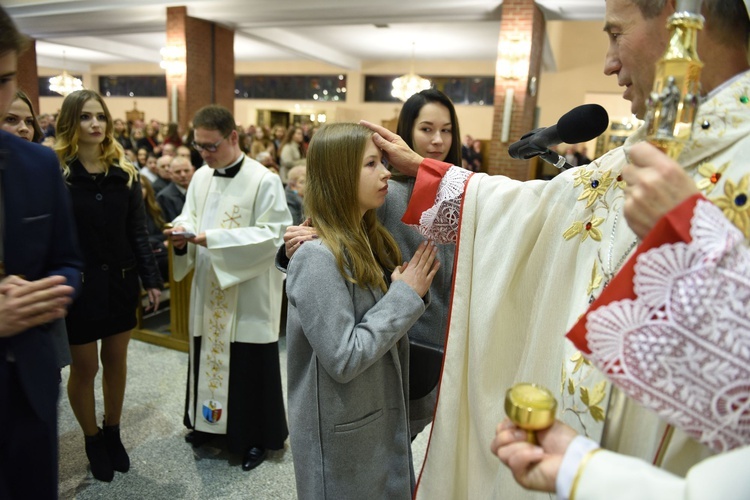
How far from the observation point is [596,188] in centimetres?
110

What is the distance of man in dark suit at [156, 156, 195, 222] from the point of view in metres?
4.12

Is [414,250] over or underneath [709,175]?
underneath

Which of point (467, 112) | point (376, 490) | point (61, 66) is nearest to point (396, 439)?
point (376, 490)

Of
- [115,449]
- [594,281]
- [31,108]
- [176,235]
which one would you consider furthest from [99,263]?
[594,281]

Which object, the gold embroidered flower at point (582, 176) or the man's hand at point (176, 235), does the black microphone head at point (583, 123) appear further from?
the man's hand at point (176, 235)

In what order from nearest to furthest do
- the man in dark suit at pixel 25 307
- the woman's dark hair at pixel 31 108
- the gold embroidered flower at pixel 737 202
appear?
the gold embroidered flower at pixel 737 202, the man in dark suit at pixel 25 307, the woman's dark hair at pixel 31 108

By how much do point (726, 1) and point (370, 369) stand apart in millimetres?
1086

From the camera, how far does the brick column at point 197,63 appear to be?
876 centimetres

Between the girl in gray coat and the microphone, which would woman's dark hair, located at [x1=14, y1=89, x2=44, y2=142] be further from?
the microphone

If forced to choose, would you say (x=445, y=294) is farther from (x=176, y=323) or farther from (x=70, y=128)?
(x=176, y=323)

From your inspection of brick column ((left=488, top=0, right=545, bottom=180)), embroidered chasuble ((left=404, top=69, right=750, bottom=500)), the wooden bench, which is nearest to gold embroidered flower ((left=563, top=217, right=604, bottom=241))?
embroidered chasuble ((left=404, top=69, right=750, bottom=500))

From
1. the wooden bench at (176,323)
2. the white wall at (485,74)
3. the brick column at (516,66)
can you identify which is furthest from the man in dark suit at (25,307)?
the white wall at (485,74)

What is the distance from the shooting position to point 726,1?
31.9 inches

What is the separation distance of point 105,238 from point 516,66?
655 centimetres
